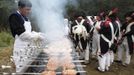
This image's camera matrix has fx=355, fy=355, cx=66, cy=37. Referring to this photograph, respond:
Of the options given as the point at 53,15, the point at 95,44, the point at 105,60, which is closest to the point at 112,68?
the point at 105,60

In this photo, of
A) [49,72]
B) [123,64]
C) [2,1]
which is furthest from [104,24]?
[2,1]

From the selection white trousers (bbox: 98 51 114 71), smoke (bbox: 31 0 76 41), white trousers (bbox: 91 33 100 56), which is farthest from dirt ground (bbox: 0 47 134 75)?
smoke (bbox: 31 0 76 41)

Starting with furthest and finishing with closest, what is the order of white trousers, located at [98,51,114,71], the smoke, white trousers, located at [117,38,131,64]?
the smoke < white trousers, located at [117,38,131,64] < white trousers, located at [98,51,114,71]

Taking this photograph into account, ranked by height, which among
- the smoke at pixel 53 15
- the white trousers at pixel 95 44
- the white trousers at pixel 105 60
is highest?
the smoke at pixel 53 15

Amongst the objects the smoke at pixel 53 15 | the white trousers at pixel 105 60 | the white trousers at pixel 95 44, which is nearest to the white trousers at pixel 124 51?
the white trousers at pixel 105 60

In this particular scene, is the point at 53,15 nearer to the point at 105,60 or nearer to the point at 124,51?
the point at 124,51

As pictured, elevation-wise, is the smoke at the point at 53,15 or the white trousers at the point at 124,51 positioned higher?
the smoke at the point at 53,15

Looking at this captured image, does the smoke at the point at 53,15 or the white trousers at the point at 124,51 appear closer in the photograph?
the white trousers at the point at 124,51

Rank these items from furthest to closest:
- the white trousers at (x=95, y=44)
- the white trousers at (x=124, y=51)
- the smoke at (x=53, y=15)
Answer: the smoke at (x=53, y=15) < the white trousers at (x=95, y=44) < the white trousers at (x=124, y=51)

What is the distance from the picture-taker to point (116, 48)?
43.5ft

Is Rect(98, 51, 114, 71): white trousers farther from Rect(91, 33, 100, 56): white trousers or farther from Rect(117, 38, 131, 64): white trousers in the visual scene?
Rect(91, 33, 100, 56): white trousers

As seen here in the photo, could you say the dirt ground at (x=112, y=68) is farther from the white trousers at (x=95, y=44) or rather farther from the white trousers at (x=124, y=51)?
the white trousers at (x=95, y=44)

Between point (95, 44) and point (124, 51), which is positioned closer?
point (124, 51)

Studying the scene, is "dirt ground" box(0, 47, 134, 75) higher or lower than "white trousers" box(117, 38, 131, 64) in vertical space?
lower
